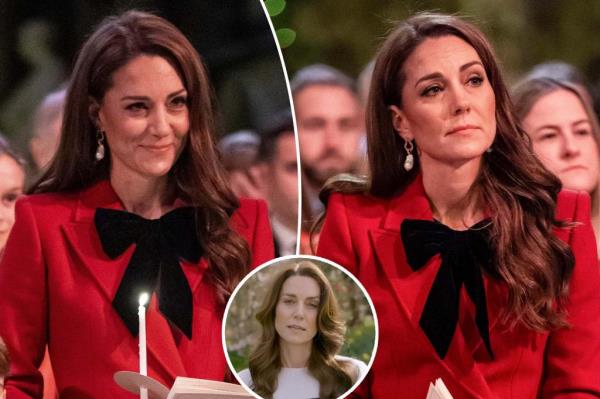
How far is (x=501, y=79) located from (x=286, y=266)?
34.0 inches

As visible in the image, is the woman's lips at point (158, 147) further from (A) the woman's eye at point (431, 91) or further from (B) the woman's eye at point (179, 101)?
(A) the woman's eye at point (431, 91)

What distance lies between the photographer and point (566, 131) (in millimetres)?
3486

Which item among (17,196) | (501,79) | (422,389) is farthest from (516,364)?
(17,196)

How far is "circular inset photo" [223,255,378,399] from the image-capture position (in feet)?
10.3

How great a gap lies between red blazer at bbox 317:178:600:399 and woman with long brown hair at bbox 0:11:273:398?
0.40 metres

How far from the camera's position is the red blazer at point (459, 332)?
331 cm

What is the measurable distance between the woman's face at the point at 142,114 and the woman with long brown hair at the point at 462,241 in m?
0.57

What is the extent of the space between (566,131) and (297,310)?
3.33 ft

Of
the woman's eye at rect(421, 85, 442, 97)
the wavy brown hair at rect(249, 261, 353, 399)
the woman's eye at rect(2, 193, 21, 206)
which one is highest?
the woman's eye at rect(421, 85, 442, 97)

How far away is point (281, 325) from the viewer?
3197mm

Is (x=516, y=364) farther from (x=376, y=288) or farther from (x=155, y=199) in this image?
(x=155, y=199)

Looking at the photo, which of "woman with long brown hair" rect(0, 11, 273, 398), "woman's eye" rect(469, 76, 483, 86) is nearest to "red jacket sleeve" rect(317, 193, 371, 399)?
"woman with long brown hair" rect(0, 11, 273, 398)

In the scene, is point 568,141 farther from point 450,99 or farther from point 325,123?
point 325,123

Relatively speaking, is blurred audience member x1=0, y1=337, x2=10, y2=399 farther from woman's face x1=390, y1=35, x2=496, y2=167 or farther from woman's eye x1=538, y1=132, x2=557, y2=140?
woman's eye x1=538, y1=132, x2=557, y2=140
